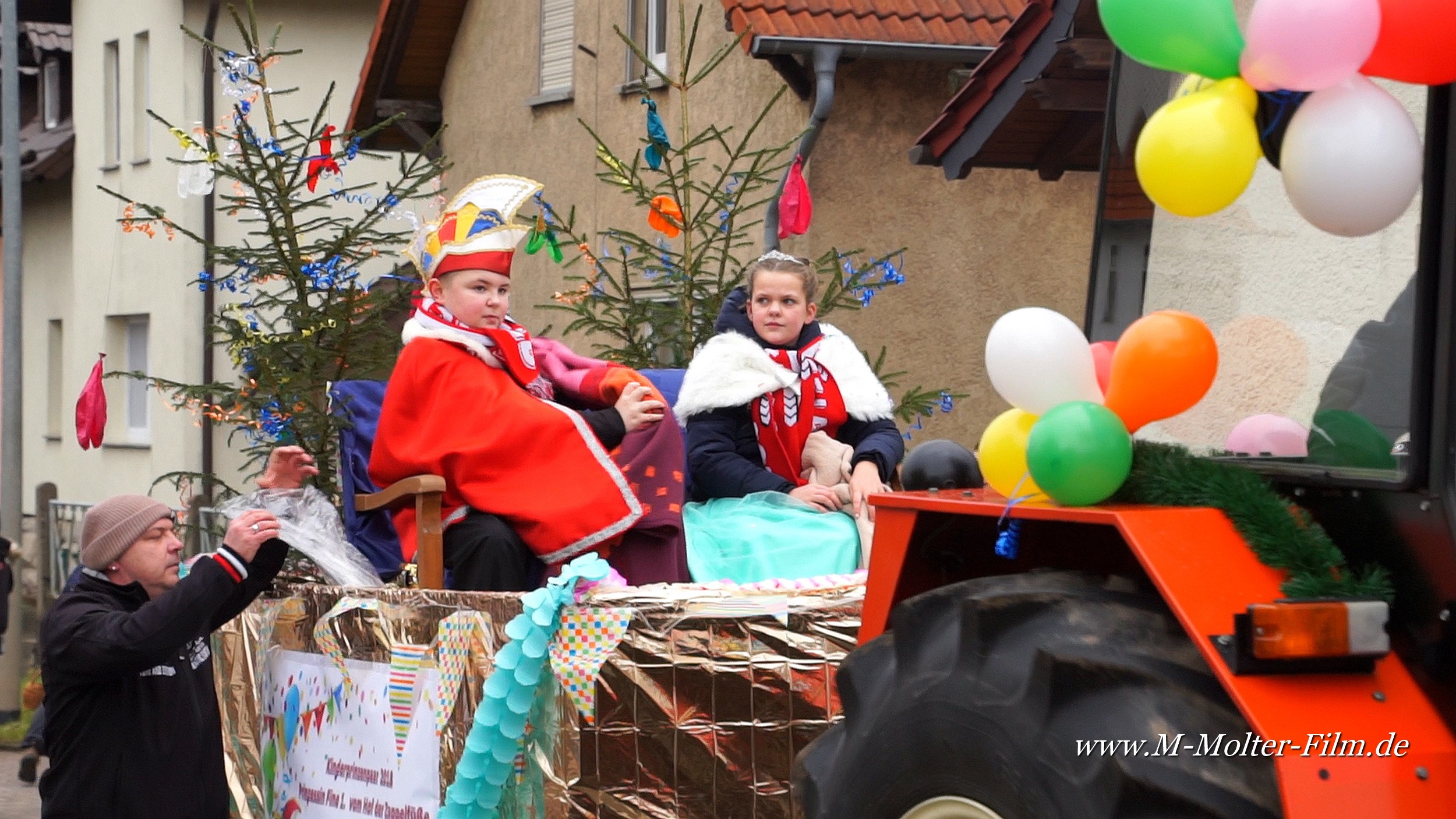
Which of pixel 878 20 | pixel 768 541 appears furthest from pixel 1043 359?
pixel 878 20

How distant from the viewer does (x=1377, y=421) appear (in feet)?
7.22

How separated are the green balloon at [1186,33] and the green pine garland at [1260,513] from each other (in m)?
0.53

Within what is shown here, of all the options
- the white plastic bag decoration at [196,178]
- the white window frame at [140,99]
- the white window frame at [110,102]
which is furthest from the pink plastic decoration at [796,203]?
the white window frame at [110,102]

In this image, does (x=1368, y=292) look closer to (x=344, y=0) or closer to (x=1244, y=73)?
(x=1244, y=73)

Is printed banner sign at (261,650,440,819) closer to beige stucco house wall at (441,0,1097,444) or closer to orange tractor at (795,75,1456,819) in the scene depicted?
orange tractor at (795,75,1456,819)

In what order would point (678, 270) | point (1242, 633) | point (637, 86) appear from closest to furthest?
point (1242, 633)
point (678, 270)
point (637, 86)

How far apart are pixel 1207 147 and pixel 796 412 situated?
323 cm

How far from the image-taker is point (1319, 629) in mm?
2062

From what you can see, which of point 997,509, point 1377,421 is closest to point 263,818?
point 997,509

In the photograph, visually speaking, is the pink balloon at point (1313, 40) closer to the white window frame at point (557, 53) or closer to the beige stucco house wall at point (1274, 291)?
the beige stucco house wall at point (1274, 291)

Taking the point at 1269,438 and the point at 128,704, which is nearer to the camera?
the point at 1269,438

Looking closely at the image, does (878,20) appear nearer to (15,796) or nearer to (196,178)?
(196,178)

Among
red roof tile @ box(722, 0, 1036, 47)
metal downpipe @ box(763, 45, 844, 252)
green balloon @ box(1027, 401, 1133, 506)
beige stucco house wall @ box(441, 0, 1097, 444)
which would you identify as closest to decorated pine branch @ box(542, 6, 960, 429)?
metal downpipe @ box(763, 45, 844, 252)

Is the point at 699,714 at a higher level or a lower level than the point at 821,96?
lower
